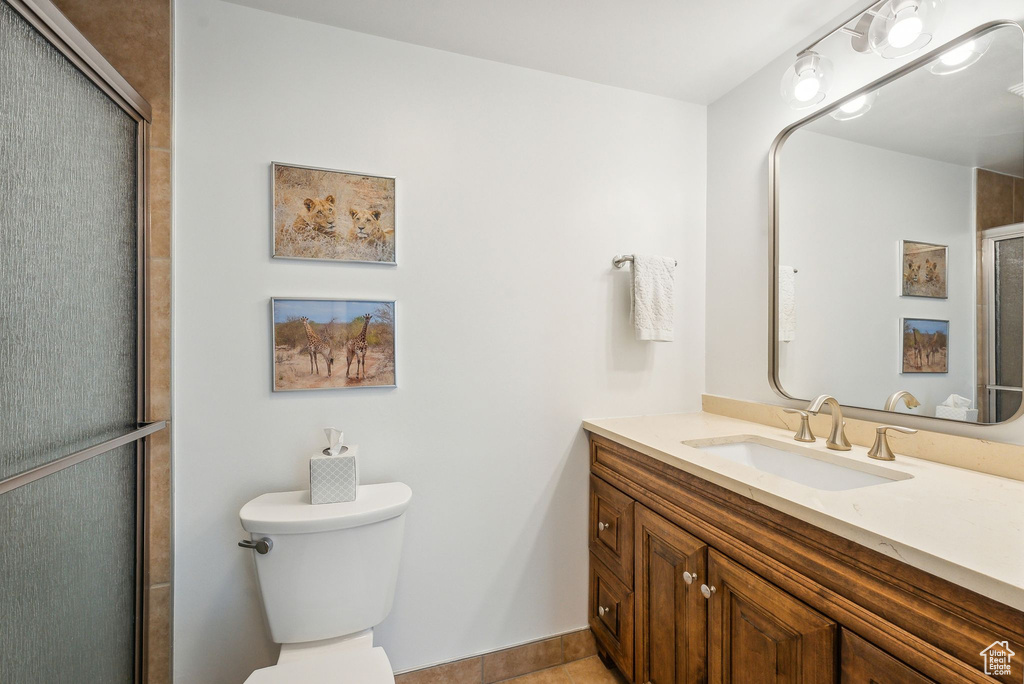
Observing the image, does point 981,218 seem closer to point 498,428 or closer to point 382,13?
point 498,428

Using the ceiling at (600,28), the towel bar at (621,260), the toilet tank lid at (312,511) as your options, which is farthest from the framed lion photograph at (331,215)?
the towel bar at (621,260)

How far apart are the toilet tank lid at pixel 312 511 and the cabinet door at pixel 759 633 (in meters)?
0.89

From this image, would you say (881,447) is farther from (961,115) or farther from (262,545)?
(262,545)

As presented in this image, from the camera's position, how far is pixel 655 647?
135 centimetres

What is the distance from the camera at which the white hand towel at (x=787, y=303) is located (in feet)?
5.29

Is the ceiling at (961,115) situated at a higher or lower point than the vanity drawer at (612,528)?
higher

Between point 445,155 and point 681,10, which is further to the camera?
point 445,155

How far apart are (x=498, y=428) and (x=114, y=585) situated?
3.83 feet

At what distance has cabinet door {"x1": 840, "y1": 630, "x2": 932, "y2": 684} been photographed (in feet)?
2.33

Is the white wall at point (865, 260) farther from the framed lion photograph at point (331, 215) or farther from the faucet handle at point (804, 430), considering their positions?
the framed lion photograph at point (331, 215)

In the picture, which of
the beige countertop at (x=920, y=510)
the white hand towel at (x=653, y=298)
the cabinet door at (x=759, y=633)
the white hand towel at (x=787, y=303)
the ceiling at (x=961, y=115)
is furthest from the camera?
the white hand towel at (x=653, y=298)

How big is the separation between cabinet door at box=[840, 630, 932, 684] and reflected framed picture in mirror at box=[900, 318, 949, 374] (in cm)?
82

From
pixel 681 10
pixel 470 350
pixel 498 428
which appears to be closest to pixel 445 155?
pixel 470 350

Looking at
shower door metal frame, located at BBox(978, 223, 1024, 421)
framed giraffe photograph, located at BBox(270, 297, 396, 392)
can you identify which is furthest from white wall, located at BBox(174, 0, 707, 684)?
shower door metal frame, located at BBox(978, 223, 1024, 421)
